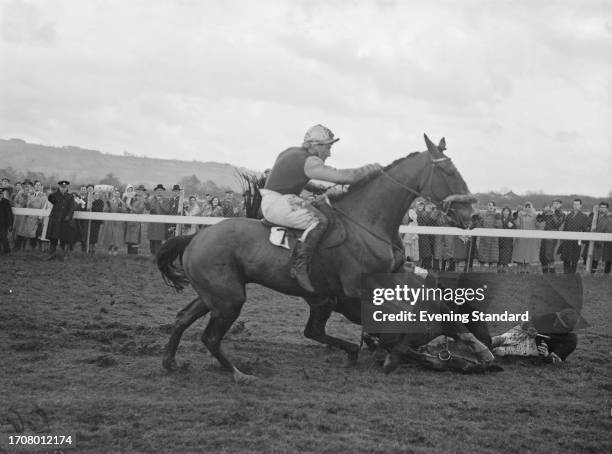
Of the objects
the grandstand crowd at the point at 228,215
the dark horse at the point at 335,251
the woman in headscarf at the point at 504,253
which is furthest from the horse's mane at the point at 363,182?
the woman in headscarf at the point at 504,253

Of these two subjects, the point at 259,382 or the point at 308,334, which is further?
the point at 308,334

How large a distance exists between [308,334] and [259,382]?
1.33 meters

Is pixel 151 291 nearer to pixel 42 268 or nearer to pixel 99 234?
pixel 42 268

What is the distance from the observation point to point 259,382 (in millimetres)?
7328

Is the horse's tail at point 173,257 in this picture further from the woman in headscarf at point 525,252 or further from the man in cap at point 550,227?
the man in cap at point 550,227

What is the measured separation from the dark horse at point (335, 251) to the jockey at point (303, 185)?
0.20 metres

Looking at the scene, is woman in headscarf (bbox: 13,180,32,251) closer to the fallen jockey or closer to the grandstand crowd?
the grandstand crowd

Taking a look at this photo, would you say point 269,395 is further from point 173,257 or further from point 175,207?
point 175,207

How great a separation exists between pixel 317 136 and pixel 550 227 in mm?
11804

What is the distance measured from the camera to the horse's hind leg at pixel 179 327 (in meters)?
7.63

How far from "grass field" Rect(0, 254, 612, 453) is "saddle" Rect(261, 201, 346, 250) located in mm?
1376

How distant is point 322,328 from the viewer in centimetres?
848

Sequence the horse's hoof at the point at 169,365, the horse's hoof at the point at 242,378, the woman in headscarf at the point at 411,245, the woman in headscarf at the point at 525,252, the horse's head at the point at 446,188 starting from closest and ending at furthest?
the horse's hoof at the point at 242,378 → the horse's hoof at the point at 169,365 → the horse's head at the point at 446,188 → the woman in headscarf at the point at 411,245 → the woman in headscarf at the point at 525,252

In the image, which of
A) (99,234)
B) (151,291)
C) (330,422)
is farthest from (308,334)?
(99,234)
